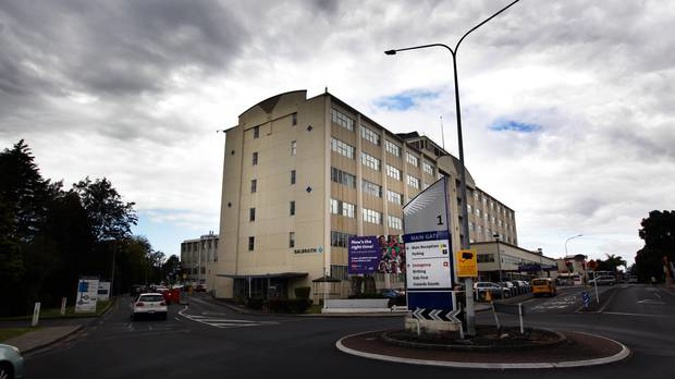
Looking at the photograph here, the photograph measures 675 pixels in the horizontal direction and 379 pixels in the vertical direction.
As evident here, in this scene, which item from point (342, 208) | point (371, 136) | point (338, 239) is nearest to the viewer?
point (338, 239)

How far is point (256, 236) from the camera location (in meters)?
51.2

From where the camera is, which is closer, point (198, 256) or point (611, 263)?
point (198, 256)

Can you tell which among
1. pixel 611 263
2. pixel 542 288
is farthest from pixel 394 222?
pixel 611 263

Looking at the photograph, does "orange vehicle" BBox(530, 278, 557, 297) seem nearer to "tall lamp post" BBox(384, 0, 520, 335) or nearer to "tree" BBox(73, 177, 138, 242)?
"tall lamp post" BBox(384, 0, 520, 335)

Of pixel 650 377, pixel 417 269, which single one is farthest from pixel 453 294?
pixel 650 377

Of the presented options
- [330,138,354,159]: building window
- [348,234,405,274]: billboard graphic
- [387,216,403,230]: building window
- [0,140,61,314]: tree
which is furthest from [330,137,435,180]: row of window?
[0,140,61,314]: tree

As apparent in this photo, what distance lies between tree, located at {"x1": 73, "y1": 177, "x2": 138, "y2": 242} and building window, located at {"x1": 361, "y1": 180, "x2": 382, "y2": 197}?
153 ft

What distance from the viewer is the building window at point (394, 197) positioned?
189 feet

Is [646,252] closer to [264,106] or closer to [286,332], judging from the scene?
[264,106]

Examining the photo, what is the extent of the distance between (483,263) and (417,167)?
26.1 m

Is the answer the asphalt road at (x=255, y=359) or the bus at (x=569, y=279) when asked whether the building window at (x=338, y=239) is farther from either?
the bus at (x=569, y=279)

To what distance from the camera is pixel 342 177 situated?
48781 millimetres

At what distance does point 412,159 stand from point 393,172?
→ 7045 millimetres

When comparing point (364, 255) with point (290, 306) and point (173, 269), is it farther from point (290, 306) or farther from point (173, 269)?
point (173, 269)
